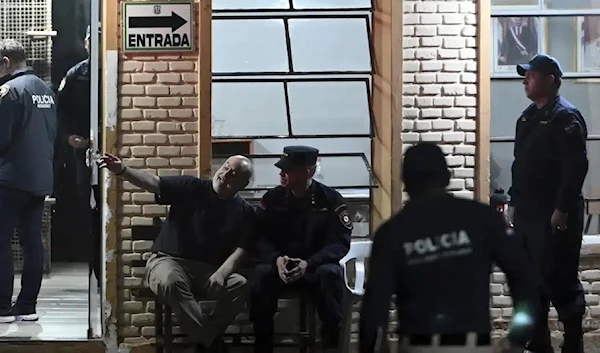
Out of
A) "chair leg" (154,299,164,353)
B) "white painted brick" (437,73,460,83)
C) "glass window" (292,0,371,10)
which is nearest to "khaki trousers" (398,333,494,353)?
"chair leg" (154,299,164,353)

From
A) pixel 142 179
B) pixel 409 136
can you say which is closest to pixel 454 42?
pixel 409 136

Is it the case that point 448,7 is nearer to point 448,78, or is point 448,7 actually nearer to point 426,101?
point 448,78

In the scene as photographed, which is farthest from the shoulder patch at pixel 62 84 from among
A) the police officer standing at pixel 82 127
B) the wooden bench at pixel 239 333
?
the wooden bench at pixel 239 333

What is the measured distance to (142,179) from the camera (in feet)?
17.8

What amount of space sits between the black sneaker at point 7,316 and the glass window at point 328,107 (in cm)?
228

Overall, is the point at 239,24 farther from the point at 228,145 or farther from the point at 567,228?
the point at 567,228

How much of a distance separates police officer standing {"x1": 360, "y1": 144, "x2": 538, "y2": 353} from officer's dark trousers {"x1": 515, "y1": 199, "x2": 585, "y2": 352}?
6.79ft

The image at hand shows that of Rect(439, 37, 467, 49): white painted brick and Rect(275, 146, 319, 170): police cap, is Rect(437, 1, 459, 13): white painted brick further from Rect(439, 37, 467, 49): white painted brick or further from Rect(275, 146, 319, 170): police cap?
Rect(275, 146, 319, 170): police cap

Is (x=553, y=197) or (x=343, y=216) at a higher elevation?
(x=553, y=197)

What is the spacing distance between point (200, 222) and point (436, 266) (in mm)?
2433

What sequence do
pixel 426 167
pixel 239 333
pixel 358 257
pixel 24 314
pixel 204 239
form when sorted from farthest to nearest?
pixel 24 314 → pixel 358 257 → pixel 239 333 → pixel 204 239 → pixel 426 167

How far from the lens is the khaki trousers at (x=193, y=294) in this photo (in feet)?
17.3

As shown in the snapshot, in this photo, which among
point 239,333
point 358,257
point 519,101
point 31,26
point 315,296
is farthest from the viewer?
point 519,101

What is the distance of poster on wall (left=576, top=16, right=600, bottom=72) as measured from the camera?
6.18m
